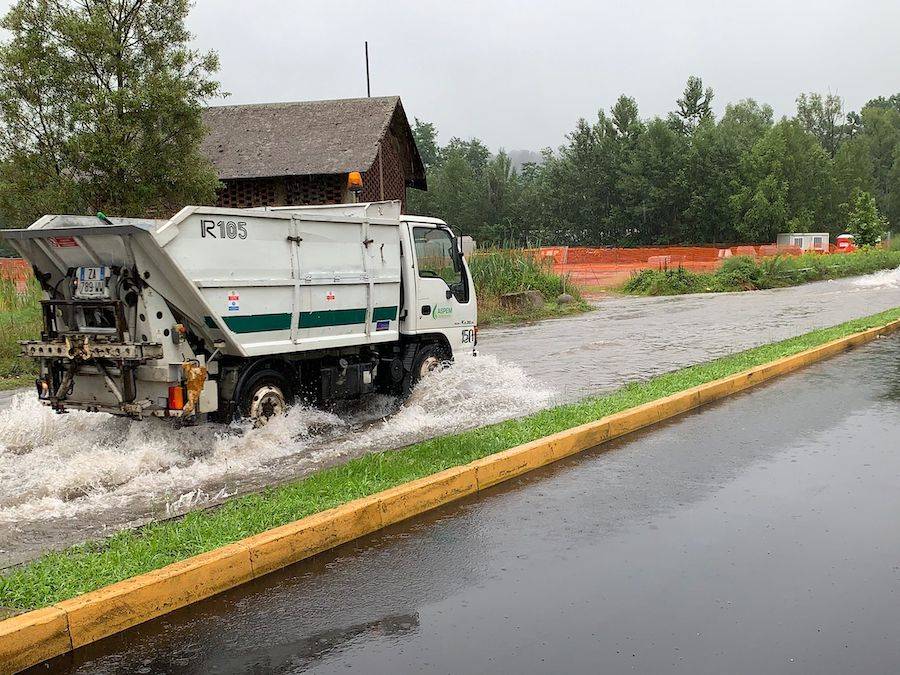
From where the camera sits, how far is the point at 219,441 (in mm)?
8383

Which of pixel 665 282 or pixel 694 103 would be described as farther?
pixel 694 103

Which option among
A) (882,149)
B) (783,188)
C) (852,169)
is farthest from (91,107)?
(882,149)

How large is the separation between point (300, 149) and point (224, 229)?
21217 millimetres

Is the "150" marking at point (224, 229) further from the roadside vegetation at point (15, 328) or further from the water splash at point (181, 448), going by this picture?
the roadside vegetation at point (15, 328)

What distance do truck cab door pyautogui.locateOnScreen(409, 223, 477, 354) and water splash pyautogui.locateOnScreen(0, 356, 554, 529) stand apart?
0.59 m

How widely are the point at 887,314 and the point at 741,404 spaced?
11403mm

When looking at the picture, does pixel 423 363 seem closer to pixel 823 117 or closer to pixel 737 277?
pixel 737 277

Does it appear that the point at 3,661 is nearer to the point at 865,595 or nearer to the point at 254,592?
the point at 254,592

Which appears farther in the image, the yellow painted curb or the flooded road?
the flooded road

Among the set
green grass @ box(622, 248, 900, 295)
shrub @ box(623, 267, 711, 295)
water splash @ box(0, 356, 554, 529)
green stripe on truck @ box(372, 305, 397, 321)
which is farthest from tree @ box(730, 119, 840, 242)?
green stripe on truck @ box(372, 305, 397, 321)

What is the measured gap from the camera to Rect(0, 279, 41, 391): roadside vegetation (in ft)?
47.0

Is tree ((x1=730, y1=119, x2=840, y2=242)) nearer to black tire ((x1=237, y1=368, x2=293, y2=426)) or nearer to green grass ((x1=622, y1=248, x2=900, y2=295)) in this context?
green grass ((x1=622, y1=248, x2=900, y2=295))

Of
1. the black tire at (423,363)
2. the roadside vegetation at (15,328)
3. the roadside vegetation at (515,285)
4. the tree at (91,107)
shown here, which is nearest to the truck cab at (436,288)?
the black tire at (423,363)

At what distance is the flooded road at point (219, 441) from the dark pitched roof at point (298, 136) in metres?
13.5
